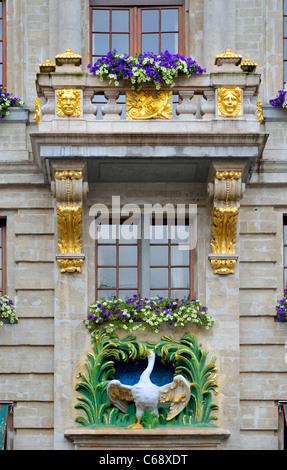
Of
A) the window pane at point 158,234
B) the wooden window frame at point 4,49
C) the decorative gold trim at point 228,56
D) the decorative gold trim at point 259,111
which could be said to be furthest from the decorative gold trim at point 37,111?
the decorative gold trim at point 259,111

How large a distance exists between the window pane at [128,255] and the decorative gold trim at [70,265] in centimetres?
99

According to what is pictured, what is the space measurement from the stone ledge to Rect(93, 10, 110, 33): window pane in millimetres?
7121

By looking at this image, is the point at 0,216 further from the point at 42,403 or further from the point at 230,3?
the point at 230,3

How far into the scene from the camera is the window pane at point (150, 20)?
1111 inches

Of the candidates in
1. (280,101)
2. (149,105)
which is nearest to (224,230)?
(149,105)

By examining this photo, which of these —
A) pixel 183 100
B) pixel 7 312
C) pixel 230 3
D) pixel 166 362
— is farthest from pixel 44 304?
pixel 230 3

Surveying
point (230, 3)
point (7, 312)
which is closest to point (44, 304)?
point (7, 312)

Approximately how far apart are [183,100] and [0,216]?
3.78m

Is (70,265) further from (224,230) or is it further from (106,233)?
(224,230)

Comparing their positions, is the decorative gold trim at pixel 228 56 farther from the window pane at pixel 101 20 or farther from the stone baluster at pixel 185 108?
the window pane at pixel 101 20

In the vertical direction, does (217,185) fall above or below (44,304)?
above

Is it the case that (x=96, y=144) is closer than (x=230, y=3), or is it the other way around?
(x=96, y=144)
